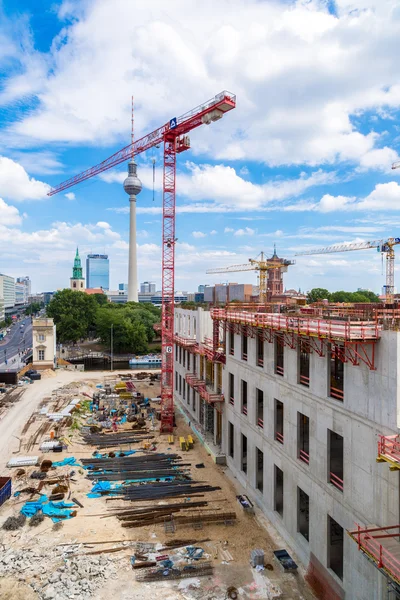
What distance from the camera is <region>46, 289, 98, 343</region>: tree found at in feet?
315

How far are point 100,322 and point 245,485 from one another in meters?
70.6

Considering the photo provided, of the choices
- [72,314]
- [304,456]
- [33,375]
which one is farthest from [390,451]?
[72,314]

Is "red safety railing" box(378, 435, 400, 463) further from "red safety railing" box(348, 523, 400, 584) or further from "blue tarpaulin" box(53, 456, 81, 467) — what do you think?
"blue tarpaulin" box(53, 456, 81, 467)

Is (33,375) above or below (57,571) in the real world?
above

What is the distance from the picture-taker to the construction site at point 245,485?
13.6 m

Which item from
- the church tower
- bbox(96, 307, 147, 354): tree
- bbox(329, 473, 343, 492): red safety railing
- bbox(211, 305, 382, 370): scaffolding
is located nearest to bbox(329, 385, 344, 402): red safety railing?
bbox(211, 305, 382, 370): scaffolding

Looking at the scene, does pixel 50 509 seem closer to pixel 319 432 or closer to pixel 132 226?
pixel 319 432

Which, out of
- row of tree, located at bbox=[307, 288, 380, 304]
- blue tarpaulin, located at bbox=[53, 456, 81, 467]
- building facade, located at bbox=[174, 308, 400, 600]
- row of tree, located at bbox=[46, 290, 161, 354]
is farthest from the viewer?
row of tree, located at bbox=[307, 288, 380, 304]

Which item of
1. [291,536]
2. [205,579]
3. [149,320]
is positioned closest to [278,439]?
[291,536]

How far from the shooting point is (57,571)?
57.5 feet

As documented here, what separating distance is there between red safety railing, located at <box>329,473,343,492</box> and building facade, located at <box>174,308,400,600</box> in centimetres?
7

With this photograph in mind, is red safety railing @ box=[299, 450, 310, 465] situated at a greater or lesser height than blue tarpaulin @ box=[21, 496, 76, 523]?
greater

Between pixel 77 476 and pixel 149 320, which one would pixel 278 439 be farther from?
pixel 149 320

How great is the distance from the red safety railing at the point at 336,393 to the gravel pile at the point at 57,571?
41.3 feet
